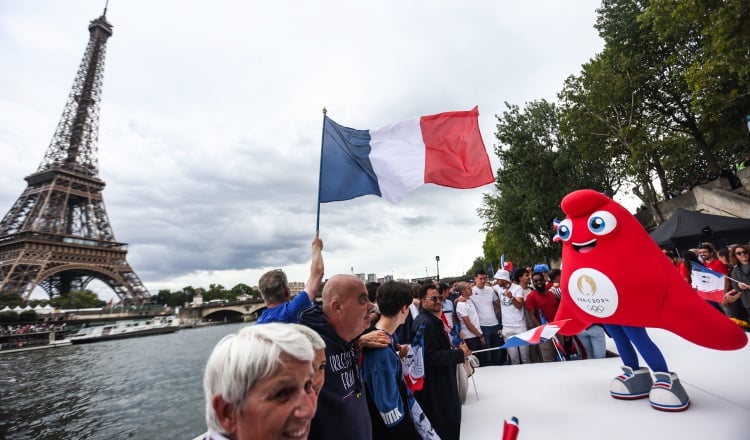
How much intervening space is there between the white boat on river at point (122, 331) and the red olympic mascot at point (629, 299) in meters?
40.5

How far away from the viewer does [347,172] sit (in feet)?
14.1

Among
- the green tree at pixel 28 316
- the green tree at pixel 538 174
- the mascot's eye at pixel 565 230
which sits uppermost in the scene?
the green tree at pixel 538 174

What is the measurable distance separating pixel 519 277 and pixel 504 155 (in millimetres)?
14714

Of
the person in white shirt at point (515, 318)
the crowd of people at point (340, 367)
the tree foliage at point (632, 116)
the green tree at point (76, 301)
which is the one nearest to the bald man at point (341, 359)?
the crowd of people at point (340, 367)

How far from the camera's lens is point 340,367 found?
1799 mm

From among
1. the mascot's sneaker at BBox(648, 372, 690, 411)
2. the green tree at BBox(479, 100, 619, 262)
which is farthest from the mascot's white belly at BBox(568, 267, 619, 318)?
the green tree at BBox(479, 100, 619, 262)

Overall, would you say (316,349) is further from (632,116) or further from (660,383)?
(632,116)

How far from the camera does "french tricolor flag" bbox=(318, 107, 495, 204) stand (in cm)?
438

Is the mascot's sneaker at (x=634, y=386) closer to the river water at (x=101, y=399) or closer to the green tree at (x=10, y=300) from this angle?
the river water at (x=101, y=399)

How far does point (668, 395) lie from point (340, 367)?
2503 mm

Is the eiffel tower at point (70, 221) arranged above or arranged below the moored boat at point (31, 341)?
above

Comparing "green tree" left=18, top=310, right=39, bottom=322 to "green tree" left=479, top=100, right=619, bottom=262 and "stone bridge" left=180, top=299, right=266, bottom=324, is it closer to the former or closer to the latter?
"stone bridge" left=180, top=299, right=266, bottom=324

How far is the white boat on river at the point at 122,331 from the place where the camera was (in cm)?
3152

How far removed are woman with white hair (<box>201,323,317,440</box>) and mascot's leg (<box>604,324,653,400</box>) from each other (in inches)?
116
